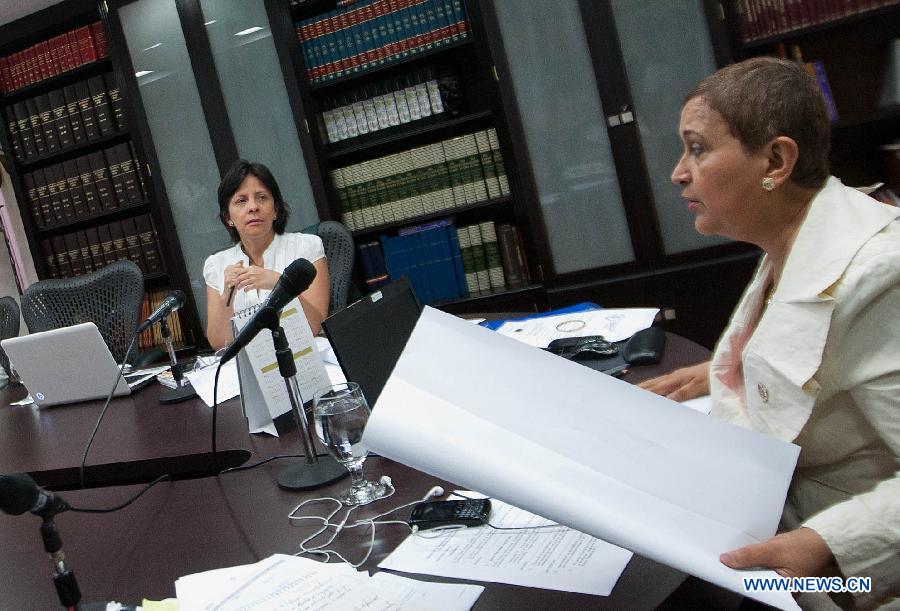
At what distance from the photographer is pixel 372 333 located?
4.61 ft

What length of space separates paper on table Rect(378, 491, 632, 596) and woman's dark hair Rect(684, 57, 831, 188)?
0.57 metres

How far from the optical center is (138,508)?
1359mm

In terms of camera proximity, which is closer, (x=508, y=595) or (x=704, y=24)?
(x=508, y=595)

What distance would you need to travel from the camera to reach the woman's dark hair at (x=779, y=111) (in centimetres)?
99

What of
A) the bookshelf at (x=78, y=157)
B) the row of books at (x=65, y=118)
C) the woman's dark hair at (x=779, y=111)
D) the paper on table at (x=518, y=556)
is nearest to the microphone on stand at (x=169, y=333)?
the paper on table at (x=518, y=556)

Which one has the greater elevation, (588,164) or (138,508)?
(588,164)

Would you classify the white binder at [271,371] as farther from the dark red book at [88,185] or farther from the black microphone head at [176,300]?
the dark red book at [88,185]

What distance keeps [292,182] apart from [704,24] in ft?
6.63

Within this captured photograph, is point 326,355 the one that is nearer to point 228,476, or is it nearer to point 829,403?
point 228,476

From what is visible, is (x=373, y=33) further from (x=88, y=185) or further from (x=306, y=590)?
(x=306, y=590)

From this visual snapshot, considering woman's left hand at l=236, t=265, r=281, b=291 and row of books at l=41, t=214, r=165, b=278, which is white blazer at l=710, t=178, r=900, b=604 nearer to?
woman's left hand at l=236, t=265, r=281, b=291

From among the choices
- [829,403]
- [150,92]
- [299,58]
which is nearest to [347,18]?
[299,58]

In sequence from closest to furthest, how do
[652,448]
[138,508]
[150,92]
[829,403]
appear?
[652,448] → [829,403] → [138,508] → [150,92]

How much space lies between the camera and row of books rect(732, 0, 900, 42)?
2.94 metres
